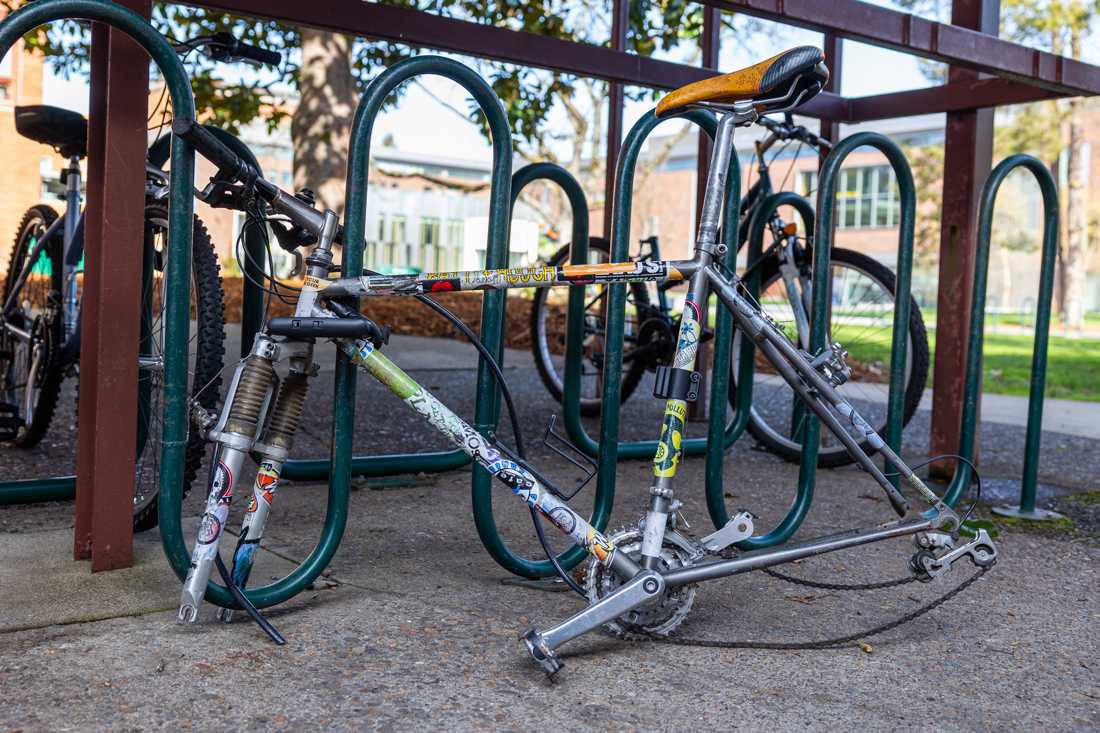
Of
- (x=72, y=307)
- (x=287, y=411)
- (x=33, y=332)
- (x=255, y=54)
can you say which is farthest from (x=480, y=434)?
(x=33, y=332)

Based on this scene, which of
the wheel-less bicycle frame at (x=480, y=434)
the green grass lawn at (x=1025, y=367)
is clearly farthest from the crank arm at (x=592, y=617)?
the green grass lawn at (x=1025, y=367)

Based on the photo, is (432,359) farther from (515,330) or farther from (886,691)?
(886,691)

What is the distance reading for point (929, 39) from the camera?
9.77 ft

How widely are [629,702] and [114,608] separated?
1.08m

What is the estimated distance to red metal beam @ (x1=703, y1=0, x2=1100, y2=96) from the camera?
2.66 meters

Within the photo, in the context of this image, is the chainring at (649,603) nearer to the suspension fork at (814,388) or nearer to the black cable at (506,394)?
the black cable at (506,394)

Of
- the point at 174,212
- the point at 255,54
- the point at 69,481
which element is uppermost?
the point at 255,54

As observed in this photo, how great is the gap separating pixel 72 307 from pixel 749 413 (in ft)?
7.98

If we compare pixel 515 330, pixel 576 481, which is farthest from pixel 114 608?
pixel 515 330

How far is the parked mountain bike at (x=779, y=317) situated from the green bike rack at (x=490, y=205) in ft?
2.79

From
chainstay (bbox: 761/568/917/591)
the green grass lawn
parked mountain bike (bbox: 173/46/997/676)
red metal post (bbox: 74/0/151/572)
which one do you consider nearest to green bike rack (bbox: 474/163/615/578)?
parked mountain bike (bbox: 173/46/997/676)

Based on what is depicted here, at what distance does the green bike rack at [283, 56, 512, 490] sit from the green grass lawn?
119 inches

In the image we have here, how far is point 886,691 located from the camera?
1.91m

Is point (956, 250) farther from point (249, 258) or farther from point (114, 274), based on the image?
point (114, 274)
